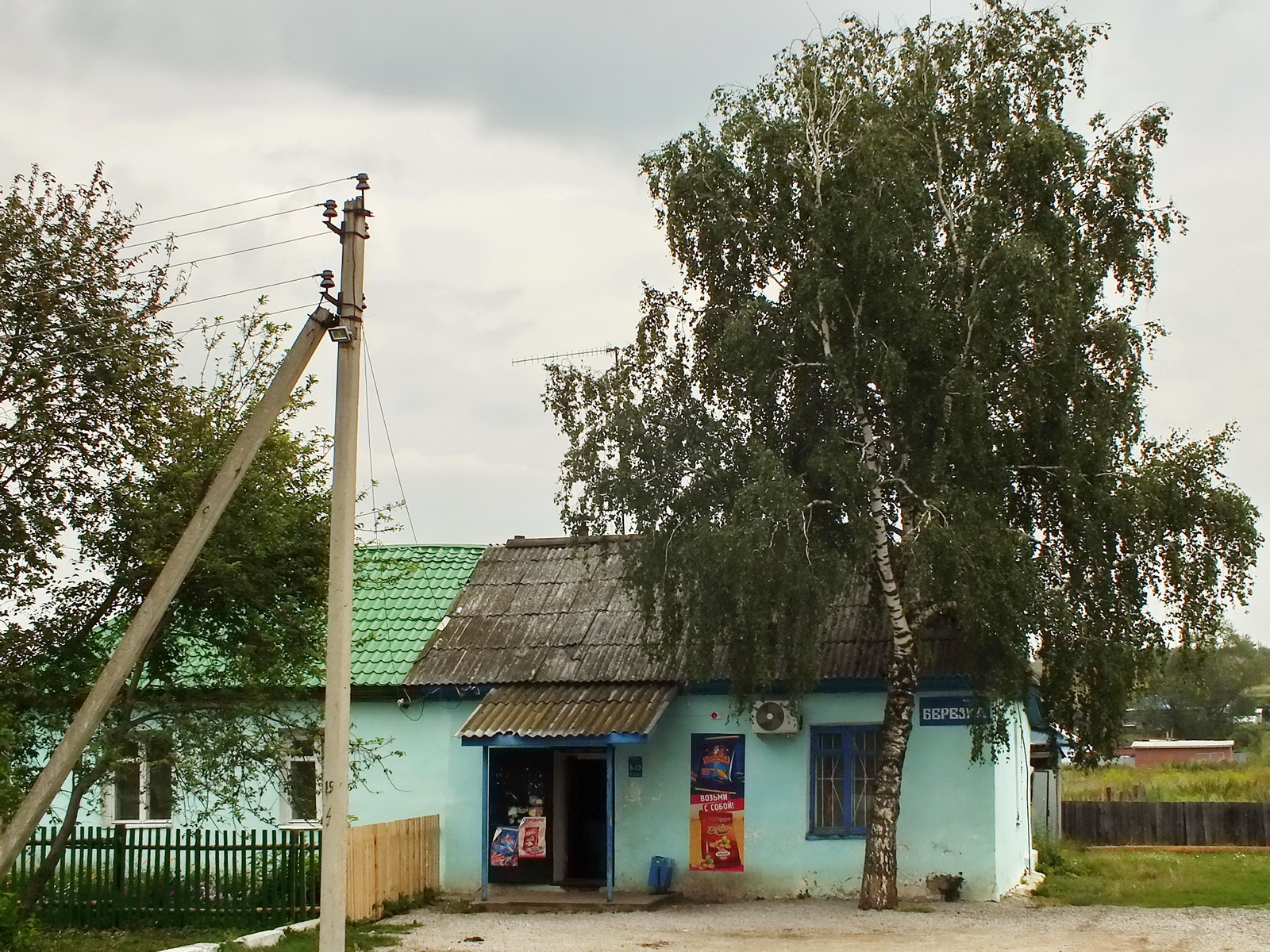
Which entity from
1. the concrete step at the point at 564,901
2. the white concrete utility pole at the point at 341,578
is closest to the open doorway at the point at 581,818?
the concrete step at the point at 564,901

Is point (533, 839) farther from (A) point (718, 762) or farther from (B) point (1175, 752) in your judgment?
(B) point (1175, 752)

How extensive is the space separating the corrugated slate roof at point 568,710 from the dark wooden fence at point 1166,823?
14704 mm

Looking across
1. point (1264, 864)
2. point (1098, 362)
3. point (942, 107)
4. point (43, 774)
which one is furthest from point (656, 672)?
point (1264, 864)

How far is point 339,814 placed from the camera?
10.3 m

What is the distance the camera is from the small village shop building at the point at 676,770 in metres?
17.2

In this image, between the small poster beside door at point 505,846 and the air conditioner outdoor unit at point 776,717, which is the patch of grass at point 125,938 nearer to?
the small poster beside door at point 505,846

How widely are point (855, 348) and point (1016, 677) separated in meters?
4.04

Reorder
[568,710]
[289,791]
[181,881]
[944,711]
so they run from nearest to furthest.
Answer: [289,791] → [181,881] → [944,711] → [568,710]

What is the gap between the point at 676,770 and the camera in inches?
724

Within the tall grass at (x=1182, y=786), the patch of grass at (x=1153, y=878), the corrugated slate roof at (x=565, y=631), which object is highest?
the corrugated slate roof at (x=565, y=631)

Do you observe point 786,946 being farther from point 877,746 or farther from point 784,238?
point 784,238

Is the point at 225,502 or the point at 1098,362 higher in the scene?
the point at 1098,362

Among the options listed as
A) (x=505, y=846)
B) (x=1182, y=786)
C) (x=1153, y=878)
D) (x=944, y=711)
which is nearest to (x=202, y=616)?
(x=505, y=846)

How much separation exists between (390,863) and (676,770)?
3.95 metres
